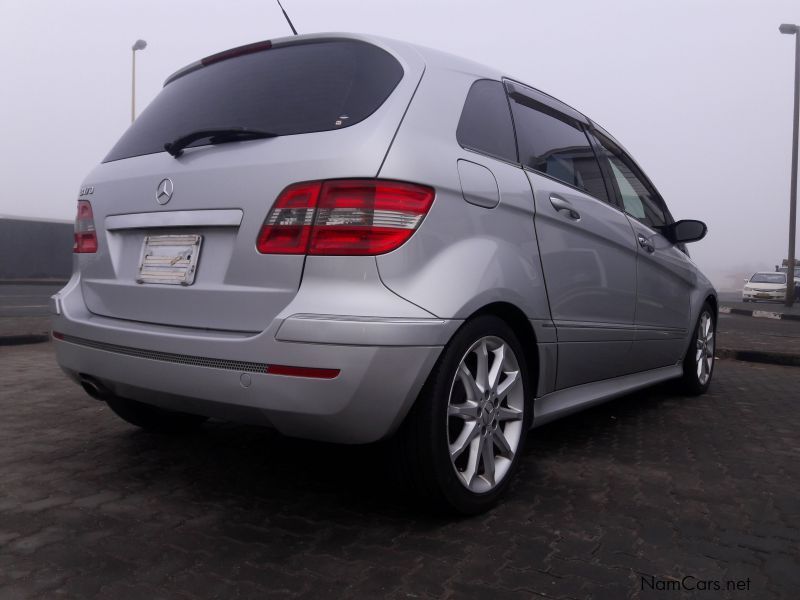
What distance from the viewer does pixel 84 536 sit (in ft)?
7.95

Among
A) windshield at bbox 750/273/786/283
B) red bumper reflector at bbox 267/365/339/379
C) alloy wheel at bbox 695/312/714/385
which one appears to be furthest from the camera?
windshield at bbox 750/273/786/283

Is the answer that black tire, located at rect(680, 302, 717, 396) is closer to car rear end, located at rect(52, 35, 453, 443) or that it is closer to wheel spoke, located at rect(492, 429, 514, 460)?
wheel spoke, located at rect(492, 429, 514, 460)

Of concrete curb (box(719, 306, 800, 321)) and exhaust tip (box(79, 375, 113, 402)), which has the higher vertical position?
exhaust tip (box(79, 375, 113, 402))

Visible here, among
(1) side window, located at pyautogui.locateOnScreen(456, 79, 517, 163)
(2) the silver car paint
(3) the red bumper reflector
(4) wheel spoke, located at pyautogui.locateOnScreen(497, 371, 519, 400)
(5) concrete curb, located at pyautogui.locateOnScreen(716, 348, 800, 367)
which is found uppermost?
(1) side window, located at pyautogui.locateOnScreen(456, 79, 517, 163)

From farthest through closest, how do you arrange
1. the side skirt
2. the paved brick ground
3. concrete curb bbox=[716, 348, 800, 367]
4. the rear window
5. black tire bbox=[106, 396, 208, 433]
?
concrete curb bbox=[716, 348, 800, 367], black tire bbox=[106, 396, 208, 433], the side skirt, the rear window, the paved brick ground

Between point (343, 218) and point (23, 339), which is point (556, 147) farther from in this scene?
point (23, 339)

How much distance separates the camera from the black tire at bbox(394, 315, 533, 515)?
244cm

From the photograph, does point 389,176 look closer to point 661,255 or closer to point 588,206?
point 588,206

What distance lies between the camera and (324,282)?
2.31m

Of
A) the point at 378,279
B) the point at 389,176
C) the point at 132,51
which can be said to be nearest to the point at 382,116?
the point at 389,176

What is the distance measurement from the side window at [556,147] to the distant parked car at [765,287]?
31.0m

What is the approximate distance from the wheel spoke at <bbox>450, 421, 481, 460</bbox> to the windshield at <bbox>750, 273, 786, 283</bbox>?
33.3 metres

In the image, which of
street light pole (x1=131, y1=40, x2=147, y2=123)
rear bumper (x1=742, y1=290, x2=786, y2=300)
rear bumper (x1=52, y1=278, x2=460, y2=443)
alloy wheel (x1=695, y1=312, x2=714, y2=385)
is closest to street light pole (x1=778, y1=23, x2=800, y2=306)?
rear bumper (x1=742, y1=290, x2=786, y2=300)

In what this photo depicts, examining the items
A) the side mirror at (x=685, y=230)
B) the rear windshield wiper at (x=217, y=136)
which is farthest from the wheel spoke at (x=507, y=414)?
the side mirror at (x=685, y=230)
